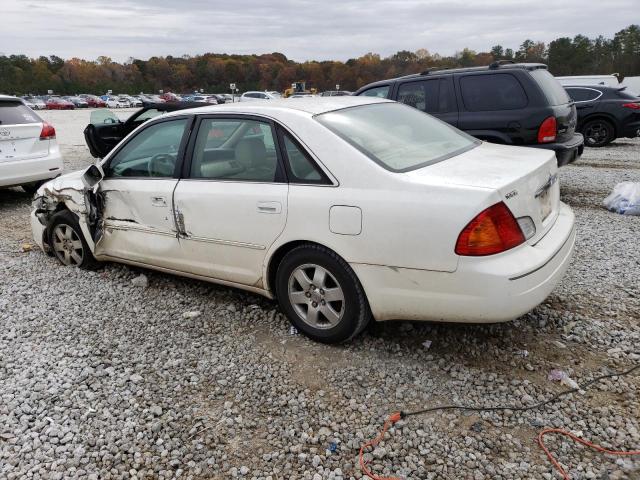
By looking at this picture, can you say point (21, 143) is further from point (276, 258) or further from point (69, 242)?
point (276, 258)

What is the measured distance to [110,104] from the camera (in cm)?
6706

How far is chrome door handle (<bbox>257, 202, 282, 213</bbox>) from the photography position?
10.5 ft

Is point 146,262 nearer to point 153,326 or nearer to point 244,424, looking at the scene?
point 153,326

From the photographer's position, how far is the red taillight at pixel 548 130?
6219mm

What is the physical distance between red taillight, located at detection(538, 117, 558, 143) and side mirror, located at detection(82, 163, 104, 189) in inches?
201

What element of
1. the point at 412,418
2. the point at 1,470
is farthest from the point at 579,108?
the point at 1,470

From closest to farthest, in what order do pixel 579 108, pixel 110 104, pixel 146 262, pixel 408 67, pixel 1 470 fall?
1. pixel 1 470
2. pixel 146 262
3. pixel 579 108
4. pixel 110 104
5. pixel 408 67

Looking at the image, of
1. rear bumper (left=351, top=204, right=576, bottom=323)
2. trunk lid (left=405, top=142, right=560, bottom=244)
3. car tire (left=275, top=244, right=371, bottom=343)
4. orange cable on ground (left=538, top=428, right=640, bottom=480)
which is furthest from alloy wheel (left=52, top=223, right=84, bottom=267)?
orange cable on ground (left=538, top=428, right=640, bottom=480)

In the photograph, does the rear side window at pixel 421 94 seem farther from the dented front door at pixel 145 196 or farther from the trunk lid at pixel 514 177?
the dented front door at pixel 145 196

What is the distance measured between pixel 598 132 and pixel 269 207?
12325mm

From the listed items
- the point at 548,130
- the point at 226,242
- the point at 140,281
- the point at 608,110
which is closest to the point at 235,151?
the point at 226,242

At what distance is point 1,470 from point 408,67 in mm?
90537

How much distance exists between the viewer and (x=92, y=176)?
434 centimetres

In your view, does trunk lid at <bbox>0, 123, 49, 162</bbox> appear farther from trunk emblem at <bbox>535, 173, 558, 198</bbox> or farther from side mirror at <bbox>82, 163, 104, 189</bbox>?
trunk emblem at <bbox>535, 173, 558, 198</bbox>
